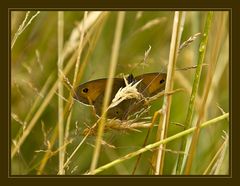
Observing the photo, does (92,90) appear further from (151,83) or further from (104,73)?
(104,73)

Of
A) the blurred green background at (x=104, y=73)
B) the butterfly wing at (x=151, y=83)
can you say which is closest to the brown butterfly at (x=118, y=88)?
the butterfly wing at (x=151, y=83)

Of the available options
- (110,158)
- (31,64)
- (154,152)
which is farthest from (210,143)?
(31,64)

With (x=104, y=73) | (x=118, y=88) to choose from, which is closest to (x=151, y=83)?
(x=118, y=88)

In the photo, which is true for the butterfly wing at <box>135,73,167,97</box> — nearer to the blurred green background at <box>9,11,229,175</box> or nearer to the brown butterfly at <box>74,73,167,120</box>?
the brown butterfly at <box>74,73,167,120</box>

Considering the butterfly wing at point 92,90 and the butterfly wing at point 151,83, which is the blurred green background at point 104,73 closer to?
the butterfly wing at point 92,90

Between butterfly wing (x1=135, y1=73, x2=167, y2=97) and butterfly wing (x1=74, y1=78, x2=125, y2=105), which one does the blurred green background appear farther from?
butterfly wing (x1=135, y1=73, x2=167, y2=97)

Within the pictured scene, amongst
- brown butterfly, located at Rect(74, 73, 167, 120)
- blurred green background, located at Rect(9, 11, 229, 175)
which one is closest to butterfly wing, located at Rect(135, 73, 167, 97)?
brown butterfly, located at Rect(74, 73, 167, 120)

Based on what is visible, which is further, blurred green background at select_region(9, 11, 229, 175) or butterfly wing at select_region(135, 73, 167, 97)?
blurred green background at select_region(9, 11, 229, 175)

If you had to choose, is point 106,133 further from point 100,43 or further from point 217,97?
point 100,43
